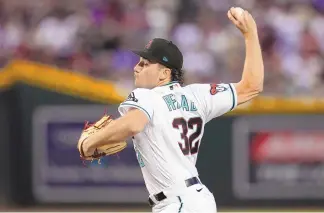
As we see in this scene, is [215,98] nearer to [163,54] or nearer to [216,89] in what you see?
[216,89]

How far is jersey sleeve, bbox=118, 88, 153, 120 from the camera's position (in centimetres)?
453

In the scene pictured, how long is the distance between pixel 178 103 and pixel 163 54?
30cm

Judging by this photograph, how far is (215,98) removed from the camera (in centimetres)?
498

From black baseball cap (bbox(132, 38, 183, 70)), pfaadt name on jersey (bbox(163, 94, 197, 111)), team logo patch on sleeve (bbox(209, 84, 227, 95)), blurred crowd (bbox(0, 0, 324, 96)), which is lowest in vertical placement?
pfaadt name on jersey (bbox(163, 94, 197, 111))

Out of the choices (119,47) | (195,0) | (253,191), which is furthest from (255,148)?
(195,0)

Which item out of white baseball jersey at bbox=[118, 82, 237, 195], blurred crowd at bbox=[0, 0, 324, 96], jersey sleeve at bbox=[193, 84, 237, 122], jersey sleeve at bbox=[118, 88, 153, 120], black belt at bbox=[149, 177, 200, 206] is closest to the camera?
jersey sleeve at bbox=[118, 88, 153, 120]

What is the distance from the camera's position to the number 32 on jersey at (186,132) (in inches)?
187

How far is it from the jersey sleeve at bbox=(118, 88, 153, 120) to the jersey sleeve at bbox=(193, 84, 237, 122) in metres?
0.44

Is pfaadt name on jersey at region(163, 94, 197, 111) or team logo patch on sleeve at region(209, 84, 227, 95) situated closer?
pfaadt name on jersey at region(163, 94, 197, 111)

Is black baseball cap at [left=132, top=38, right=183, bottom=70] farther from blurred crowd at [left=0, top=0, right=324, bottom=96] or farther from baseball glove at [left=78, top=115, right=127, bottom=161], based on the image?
blurred crowd at [left=0, top=0, right=324, bottom=96]

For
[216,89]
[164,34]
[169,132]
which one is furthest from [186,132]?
[164,34]

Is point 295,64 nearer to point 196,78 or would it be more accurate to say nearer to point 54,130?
point 196,78

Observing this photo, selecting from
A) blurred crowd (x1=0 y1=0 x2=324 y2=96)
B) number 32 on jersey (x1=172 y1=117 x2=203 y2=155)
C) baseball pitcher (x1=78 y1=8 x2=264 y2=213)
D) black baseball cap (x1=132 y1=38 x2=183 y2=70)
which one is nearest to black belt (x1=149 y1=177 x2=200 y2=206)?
baseball pitcher (x1=78 y1=8 x2=264 y2=213)

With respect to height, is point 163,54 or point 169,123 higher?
point 163,54
